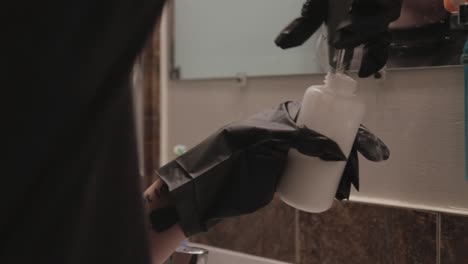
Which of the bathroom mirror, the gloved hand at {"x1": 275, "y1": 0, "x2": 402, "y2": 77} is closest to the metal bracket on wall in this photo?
the bathroom mirror

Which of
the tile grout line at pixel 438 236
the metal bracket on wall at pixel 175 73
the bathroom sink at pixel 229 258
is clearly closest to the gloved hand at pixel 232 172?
the tile grout line at pixel 438 236

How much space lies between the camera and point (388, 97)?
0.84m

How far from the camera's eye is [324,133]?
22.2 inches

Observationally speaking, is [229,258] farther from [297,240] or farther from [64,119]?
[64,119]

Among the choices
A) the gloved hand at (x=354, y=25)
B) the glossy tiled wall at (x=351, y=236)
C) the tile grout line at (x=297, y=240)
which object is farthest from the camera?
the tile grout line at (x=297, y=240)

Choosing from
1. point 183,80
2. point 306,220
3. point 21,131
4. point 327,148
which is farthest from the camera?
point 183,80

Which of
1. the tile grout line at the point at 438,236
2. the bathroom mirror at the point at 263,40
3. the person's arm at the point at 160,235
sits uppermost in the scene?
the bathroom mirror at the point at 263,40

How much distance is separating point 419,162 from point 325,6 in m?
0.36

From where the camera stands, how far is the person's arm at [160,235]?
62 centimetres

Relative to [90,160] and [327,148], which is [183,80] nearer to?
[327,148]

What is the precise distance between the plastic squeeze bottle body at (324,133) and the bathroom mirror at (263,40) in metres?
0.12

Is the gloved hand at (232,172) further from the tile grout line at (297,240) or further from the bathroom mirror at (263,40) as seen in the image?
the tile grout line at (297,240)

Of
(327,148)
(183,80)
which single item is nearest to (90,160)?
(327,148)

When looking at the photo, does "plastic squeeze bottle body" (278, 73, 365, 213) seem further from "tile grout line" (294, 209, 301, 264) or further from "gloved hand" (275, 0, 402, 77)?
"tile grout line" (294, 209, 301, 264)
